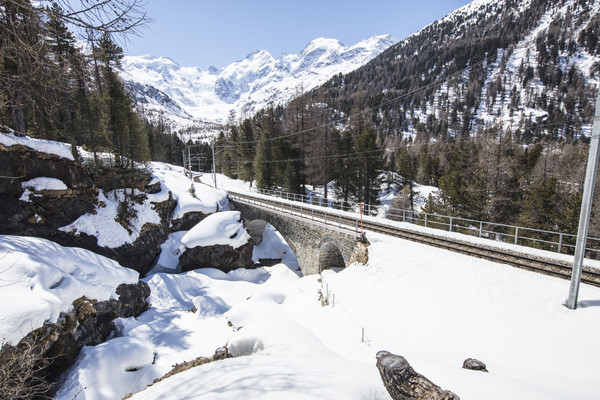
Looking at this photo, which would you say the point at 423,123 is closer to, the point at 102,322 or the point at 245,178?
the point at 245,178

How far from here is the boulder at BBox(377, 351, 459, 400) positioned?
2.97m

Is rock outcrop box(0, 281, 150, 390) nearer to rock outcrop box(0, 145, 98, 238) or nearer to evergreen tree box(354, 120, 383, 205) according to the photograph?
rock outcrop box(0, 145, 98, 238)

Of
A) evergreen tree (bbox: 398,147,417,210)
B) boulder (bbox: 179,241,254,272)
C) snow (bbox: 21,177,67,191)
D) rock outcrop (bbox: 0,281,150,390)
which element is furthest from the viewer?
evergreen tree (bbox: 398,147,417,210)

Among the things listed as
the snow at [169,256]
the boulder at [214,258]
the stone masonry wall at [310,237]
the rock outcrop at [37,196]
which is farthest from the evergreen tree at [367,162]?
the rock outcrop at [37,196]

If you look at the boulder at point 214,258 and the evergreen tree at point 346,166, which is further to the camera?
the evergreen tree at point 346,166

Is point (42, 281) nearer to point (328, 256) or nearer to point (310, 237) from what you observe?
point (310, 237)

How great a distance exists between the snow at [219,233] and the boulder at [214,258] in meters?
0.29

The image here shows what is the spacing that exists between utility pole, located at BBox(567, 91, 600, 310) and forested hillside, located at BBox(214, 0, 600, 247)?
358 inches

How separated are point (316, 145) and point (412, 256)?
19.2 meters

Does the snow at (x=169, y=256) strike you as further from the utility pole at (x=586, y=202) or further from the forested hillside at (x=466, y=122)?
the utility pole at (x=586, y=202)

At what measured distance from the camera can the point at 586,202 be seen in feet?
20.0

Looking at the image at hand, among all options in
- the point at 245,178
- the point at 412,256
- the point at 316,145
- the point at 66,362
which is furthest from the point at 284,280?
the point at 245,178

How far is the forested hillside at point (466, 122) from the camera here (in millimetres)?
19172

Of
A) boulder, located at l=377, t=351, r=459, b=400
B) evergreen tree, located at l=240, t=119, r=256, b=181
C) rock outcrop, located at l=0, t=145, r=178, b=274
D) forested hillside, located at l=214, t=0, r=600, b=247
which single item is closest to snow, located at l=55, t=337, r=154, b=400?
boulder, located at l=377, t=351, r=459, b=400
